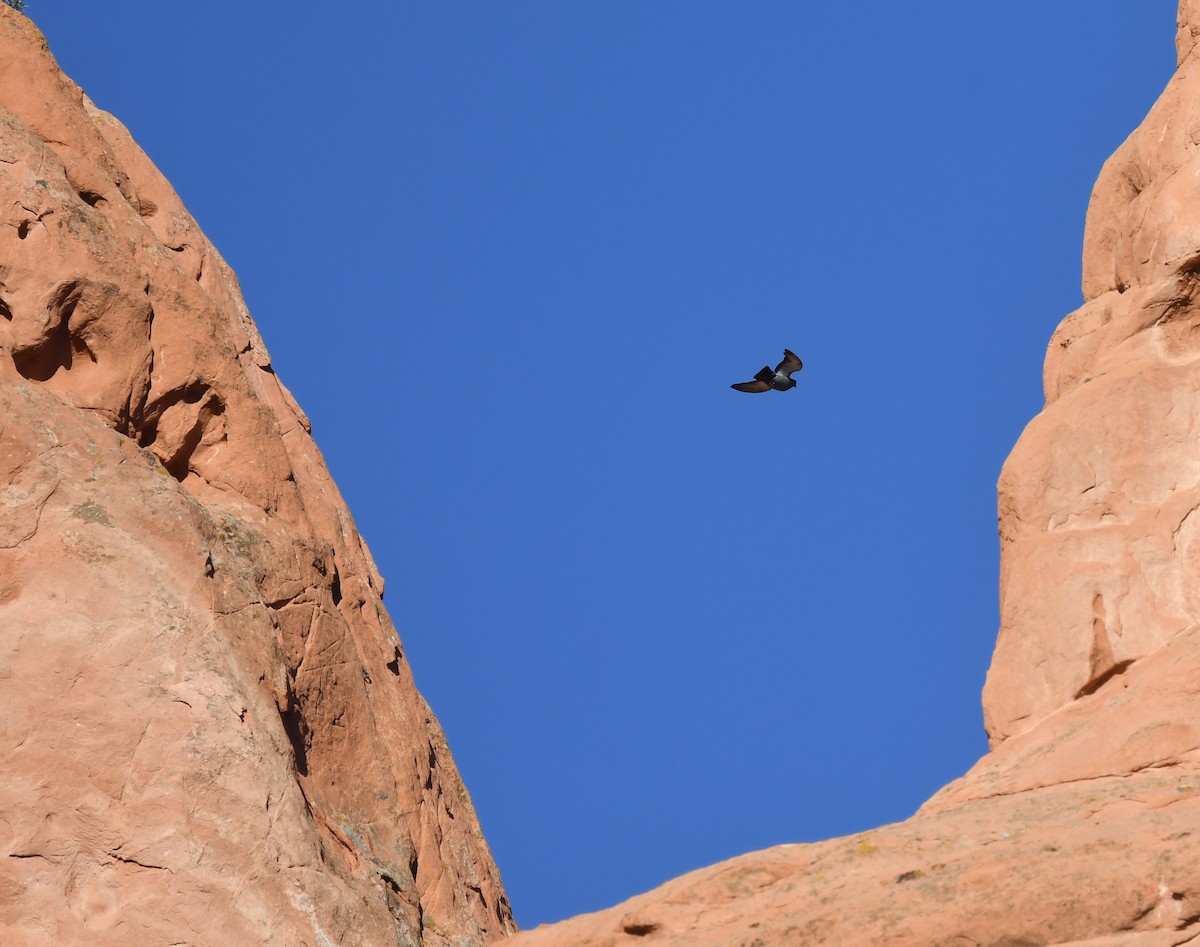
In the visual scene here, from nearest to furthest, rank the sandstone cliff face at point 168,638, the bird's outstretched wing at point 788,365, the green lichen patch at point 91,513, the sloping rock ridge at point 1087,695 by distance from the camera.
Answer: the sloping rock ridge at point 1087,695 < the sandstone cliff face at point 168,638 < the green lichen patch at point 91,513 < the bird's outstretched wing at point 788,365

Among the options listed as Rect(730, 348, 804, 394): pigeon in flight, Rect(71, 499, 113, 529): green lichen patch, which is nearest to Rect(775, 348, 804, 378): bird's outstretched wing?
Rect(730, 348, 804, 394): pigeon in flight

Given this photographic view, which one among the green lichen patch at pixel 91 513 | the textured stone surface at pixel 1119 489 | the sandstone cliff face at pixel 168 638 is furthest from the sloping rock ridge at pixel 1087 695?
the green lichen patch at pixel 91 513

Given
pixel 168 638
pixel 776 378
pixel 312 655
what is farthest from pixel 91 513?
pixel 776 378

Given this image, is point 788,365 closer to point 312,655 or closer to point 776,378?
point 776,378

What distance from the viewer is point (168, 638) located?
2120cm

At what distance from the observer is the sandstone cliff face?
2016cm

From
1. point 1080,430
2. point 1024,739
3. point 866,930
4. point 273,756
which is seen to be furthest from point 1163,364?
point 273,756

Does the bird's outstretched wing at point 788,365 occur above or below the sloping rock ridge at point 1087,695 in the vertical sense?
above

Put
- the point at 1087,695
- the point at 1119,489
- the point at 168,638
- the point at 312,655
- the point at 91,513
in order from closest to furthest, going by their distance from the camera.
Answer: the point at 168,638
the point at 91,513
the point at 312,655
the point at 1087,695
the point at 1119,489

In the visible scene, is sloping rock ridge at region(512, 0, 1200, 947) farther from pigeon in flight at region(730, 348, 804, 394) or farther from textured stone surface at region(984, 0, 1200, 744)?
pigeon in flight at region(730, 348, 804, 394)

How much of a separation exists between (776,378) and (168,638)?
11.7m

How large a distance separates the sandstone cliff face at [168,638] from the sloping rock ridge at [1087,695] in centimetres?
317

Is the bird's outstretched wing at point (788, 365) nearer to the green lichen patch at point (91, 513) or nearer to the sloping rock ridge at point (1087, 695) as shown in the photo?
the sloping rock ridge at point (1087, 695)

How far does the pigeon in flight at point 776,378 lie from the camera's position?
97.3 ft
